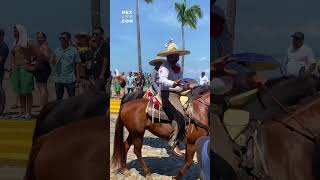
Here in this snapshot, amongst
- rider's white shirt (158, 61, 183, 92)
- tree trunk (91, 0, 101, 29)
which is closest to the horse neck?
rider's white shirt (158, 61, 183, 92)

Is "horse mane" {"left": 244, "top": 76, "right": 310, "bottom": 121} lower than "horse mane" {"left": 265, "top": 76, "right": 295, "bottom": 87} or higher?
lower

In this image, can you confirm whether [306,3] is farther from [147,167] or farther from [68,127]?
[147,167]

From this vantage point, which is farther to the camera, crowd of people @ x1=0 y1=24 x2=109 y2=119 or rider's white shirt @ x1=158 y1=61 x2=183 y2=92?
rider's white shirt @ x1=158 y1=61 x2=183 y2=92

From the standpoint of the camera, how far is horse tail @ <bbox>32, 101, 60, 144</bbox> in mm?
2213

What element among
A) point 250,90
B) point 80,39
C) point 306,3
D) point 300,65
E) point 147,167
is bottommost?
point 147,167

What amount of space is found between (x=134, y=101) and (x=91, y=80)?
2475 mm

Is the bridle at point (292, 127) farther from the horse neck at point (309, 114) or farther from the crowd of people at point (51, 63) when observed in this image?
the crowd of people at point (51, 63)

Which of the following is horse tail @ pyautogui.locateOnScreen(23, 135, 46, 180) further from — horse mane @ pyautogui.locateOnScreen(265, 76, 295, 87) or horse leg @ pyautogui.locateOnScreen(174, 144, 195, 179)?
horse mane @ pyautogui.locateOnScreen(265, 76, 295, 87)

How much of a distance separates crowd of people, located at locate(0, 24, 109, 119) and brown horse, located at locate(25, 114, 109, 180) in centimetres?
20

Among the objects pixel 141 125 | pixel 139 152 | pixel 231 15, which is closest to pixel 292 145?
pixel 231 15

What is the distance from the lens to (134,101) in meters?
4.59

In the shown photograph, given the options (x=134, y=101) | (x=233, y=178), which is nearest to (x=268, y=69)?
(x=233, y=178)

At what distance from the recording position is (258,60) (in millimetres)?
2084

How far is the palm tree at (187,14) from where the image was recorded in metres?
2.16
